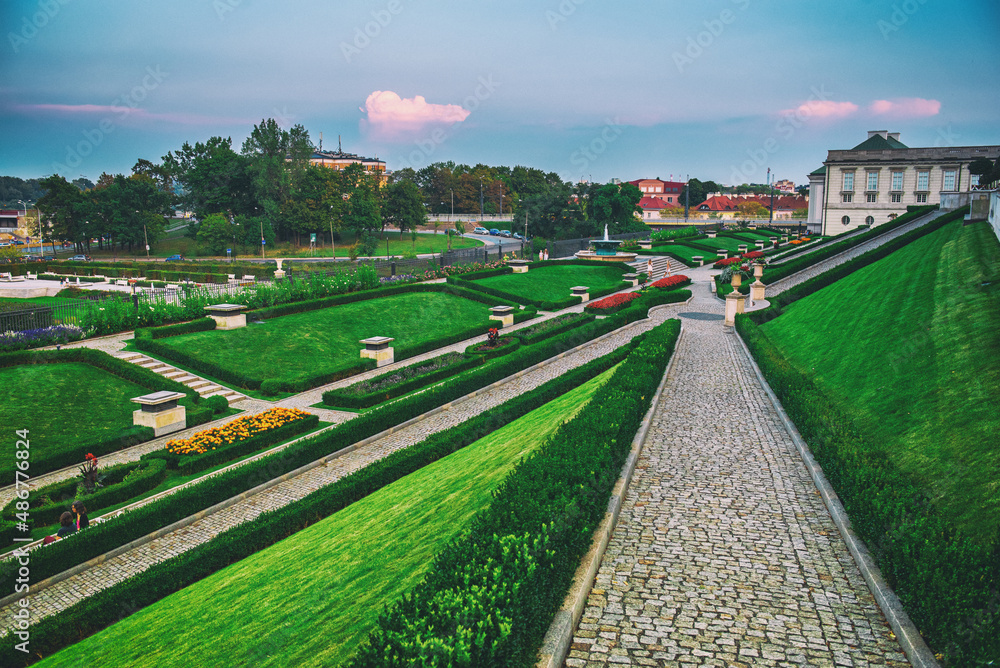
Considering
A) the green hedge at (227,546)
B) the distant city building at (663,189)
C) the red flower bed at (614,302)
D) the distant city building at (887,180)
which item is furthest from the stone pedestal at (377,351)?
the distant city building at (663,189)

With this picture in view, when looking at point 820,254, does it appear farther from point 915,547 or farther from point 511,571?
point 511,571

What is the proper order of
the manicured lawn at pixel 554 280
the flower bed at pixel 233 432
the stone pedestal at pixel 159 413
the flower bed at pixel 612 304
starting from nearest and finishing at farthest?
1. the flower bed at pixel 233 432
2. the stone pedestal at pixel 159 413
3. the flower bed at pixel 612 304
4. the manicured lawn at pixel 554 280

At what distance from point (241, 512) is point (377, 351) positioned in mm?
12190

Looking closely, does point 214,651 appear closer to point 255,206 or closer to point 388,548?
point 388,548

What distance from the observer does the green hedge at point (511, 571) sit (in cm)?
536

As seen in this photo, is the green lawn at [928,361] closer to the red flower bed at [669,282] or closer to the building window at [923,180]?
the red flower bed at [669,282]

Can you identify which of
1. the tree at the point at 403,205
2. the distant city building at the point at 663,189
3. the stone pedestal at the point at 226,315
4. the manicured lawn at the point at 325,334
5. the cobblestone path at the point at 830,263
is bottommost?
the manicured lawn at the point at 325,334

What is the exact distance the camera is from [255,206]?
88.1 m

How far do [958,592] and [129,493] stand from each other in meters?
15.6

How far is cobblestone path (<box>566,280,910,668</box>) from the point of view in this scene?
21.8ft

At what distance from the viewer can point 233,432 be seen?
17062 mm

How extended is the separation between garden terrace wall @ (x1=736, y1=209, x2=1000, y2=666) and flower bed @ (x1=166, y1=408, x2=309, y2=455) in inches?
553

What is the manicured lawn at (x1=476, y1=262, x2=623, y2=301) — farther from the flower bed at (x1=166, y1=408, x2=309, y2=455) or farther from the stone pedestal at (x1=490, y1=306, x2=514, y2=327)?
the flower bed at (x1=166, y1=408, x2=309, y2=455)

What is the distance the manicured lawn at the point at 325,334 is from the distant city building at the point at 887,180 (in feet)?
187
